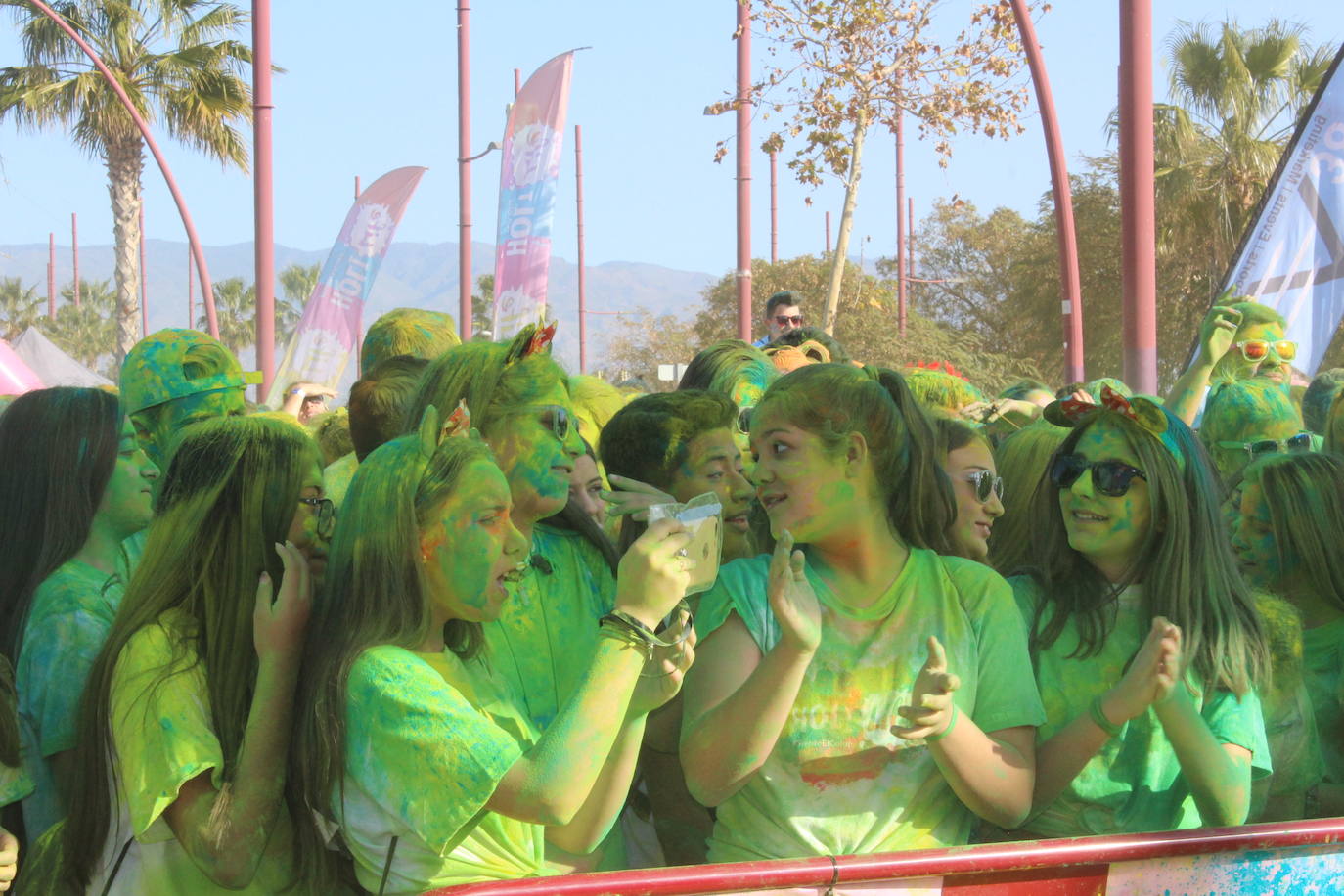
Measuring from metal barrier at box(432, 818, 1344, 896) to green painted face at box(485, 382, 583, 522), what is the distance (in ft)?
3.77

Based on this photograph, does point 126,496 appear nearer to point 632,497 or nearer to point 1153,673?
point 632,497

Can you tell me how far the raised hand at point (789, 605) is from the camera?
2533mm

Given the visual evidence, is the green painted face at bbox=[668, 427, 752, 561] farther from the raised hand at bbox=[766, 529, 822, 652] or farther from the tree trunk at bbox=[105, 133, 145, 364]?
the tree trunk at bbox=[105, 133, 145, 364]

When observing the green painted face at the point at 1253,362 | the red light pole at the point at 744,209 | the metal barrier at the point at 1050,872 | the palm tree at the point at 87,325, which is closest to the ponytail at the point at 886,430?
the metal barrier at the point at 1050,872

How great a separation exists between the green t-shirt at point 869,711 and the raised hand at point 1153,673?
19 cm

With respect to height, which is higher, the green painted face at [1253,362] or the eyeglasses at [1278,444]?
the green painted face at [1253,362]

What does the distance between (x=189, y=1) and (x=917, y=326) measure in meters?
17.1

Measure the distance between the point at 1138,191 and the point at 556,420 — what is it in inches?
191

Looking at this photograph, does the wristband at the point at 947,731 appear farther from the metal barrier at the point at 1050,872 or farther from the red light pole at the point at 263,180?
the red light pole at the point at 263,180

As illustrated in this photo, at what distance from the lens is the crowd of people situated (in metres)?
2.43

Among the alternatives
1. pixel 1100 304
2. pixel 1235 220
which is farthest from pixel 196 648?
pixel 1100 304

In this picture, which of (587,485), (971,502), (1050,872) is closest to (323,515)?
(587,485)

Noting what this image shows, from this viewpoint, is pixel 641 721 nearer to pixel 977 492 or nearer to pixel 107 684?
pixel 107 684

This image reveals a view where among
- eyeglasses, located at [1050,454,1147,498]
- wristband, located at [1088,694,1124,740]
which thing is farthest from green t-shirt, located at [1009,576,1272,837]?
eyeglasses, located at [1050,454,1147,498]
